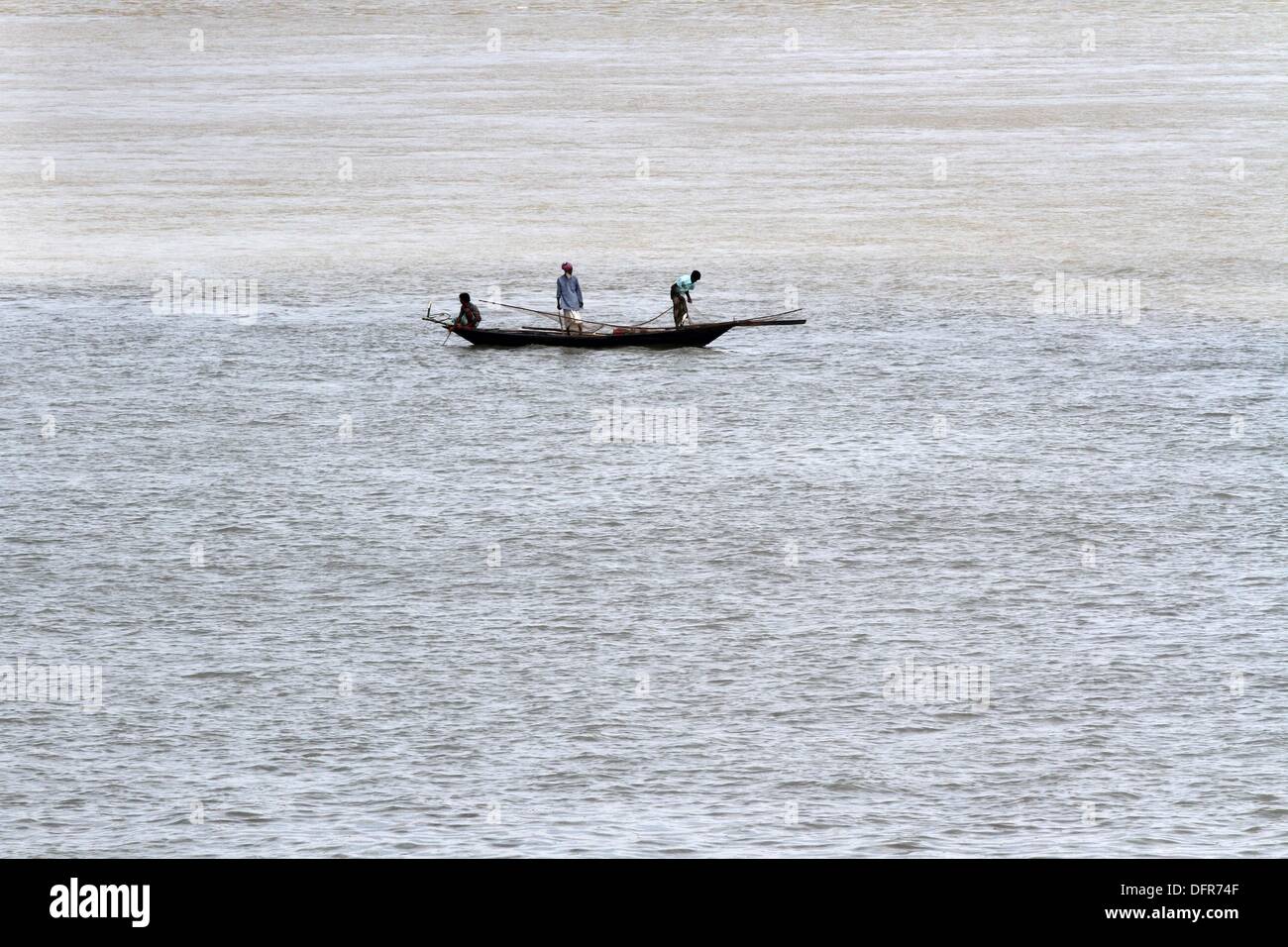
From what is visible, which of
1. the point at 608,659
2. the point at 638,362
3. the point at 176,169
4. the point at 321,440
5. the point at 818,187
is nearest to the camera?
the point at 608,659

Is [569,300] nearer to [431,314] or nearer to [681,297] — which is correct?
[681,297]

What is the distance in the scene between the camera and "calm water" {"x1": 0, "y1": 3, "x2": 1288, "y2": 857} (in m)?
29.1

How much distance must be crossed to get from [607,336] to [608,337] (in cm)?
3

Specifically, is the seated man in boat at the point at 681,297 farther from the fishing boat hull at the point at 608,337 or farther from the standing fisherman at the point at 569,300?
the standing fisherman at the point at 569,300

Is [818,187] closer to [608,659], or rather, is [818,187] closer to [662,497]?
[662,497]

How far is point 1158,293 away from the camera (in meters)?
66.1

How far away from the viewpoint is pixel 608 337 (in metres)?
58.5

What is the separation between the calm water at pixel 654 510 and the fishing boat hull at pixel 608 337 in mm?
494

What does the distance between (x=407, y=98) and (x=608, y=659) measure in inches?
3676

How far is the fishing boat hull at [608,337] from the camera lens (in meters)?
58.5

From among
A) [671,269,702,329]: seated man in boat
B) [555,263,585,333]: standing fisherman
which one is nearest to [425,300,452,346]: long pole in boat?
[555,263,585,333]: standing fisherman

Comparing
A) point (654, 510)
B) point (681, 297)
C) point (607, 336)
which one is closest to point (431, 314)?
point (607, 336)

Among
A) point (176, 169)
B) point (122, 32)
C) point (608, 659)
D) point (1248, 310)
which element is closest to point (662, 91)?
point (176, 169)

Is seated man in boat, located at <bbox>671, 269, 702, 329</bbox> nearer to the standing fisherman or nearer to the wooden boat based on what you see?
the wooden boat
